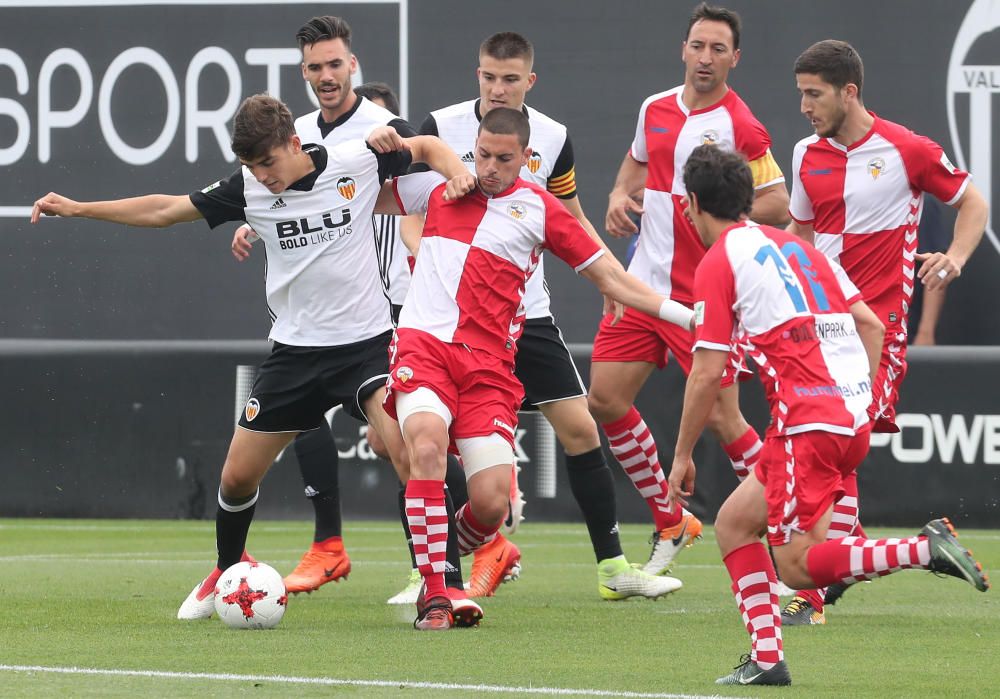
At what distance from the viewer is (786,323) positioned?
529cm

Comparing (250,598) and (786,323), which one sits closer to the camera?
(786,323)

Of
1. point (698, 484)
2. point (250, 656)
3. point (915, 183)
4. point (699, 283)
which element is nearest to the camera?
point (699, 283)

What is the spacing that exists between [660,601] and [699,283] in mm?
2708

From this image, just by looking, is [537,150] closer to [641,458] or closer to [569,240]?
[569,240]

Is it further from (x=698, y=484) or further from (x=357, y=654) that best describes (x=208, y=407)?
(x=357, y=654)

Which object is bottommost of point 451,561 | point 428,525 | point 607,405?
point 451,561

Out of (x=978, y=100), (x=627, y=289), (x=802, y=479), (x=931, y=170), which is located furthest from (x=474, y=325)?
(x=978, y=100)

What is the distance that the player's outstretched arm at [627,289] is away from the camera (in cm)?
631

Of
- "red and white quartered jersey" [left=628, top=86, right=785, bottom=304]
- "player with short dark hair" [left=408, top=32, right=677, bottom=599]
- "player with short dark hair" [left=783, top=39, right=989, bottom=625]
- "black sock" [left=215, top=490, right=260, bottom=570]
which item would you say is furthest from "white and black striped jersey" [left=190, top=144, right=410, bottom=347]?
"player with short dark hair" [left=783, top=39, right=989, bottom=625]

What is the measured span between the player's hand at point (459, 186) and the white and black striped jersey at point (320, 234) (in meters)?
0.42

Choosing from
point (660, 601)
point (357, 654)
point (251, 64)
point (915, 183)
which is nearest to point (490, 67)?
point (915, 183)

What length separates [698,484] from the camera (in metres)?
11.9

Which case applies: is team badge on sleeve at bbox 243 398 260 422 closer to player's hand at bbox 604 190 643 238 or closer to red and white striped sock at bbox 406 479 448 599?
red and white striped sock at bbox 406 479 448 599

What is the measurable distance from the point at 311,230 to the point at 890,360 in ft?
8.20
